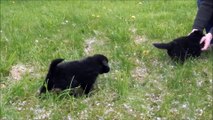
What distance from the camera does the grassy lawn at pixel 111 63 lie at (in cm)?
401

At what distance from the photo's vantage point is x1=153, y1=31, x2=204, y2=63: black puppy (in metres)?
4.95

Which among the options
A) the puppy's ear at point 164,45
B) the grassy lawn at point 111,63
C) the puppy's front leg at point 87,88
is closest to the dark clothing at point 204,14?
the grassy lawn at point 111,63

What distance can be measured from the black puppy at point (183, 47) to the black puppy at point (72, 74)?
0.94 meters

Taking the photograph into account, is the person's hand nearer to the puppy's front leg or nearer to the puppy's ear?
the puppy's ear

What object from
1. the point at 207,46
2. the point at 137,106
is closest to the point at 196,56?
the point at 207,46

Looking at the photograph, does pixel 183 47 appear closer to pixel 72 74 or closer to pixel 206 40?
pixel 206 40

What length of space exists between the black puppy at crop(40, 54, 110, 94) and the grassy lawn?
10 centimetres

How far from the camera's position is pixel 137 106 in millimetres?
4004

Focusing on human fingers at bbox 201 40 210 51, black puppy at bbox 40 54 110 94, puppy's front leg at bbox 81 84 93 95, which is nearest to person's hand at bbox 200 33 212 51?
human fingers at bbox 201 40 210 51

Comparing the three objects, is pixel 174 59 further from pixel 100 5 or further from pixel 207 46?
pixel 100 5

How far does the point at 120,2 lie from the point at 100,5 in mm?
573

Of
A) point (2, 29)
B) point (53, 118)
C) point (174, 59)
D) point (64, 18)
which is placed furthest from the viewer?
point (64, 18)

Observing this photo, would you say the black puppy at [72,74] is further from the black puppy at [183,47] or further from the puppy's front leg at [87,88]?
the black puppy at [183,47]

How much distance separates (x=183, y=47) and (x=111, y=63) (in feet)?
2.64
